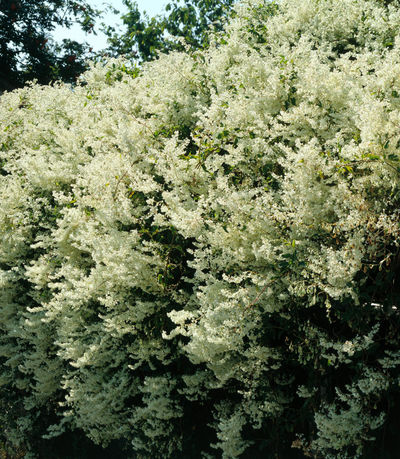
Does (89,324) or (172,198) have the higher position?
(172,198)

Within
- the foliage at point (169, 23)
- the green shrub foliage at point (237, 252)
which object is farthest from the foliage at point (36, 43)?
the green shrub foliage at point (237, 252)

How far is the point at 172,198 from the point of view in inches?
150

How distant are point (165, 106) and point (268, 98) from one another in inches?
56.4

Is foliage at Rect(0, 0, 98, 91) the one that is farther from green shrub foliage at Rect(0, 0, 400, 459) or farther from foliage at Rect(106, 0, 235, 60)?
green shrub foliage at Rect(0, 0, 400, 459)

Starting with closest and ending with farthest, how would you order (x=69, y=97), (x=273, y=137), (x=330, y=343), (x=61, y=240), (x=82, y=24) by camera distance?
1. (x=330, y=343)
2. (x=273, y=137)
3. (x=61, y=240)
4. (x=69, y=97)
5. (x=82, y=24)

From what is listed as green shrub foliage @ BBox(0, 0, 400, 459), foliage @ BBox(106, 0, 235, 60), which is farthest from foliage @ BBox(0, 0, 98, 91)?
green shrub foliage @ BBox(0, 0, 400, 459)

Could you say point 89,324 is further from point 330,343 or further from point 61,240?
point 330,343

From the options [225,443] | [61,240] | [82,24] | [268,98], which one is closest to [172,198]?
[268,98]

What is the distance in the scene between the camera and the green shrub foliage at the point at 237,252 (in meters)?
3.06

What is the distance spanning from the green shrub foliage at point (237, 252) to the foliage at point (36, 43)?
13.5m

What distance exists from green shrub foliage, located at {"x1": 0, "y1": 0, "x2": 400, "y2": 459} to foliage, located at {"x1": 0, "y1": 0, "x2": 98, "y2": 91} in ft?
44.4

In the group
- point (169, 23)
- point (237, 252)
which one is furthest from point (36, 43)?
point (237, 252)

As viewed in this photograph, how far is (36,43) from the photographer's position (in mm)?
18031

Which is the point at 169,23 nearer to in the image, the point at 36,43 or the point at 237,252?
the point at 36,43
